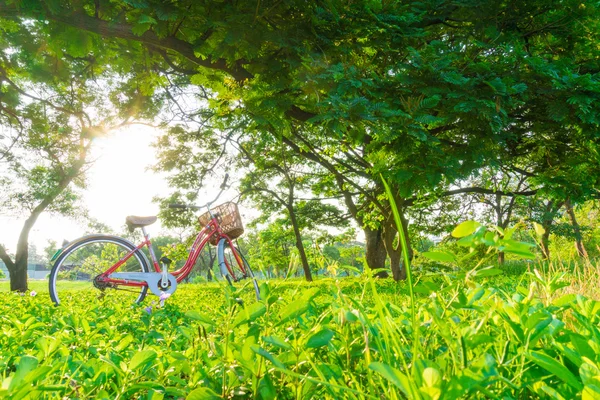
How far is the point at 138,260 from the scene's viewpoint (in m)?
5.59

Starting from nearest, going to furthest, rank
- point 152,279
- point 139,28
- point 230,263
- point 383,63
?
point 139,28 → point 383,63 → point 152,279 → point 230,263

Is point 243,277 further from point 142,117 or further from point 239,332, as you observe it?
point 142,117

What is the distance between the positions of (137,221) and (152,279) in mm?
803

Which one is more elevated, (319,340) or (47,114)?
(47,114)

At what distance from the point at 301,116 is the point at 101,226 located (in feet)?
84.1

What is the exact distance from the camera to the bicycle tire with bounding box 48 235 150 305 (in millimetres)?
5195

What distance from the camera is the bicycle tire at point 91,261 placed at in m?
5.20

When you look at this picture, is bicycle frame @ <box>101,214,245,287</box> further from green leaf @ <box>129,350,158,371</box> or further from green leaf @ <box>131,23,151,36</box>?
green leaf @ <box>129,350,158,371</box>

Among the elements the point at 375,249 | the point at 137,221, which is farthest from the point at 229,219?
the point at 375,249

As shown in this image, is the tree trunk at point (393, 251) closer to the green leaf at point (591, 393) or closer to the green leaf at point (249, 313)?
the green leaf at point (249, 313)

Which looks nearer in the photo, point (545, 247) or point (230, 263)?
point (230, 263)

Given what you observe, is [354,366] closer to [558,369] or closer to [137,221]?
[558,369]

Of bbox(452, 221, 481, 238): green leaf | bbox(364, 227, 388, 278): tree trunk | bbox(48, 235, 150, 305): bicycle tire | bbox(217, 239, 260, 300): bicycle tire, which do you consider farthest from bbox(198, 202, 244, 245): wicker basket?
bbox(364, 227, 388, 278): tree trunk

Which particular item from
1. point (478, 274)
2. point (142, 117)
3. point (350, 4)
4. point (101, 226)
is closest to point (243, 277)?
point (350, 4)
